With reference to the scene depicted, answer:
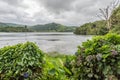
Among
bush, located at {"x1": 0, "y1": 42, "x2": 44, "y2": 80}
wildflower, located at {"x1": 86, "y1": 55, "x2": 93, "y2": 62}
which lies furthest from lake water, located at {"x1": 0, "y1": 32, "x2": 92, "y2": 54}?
bush, located at {"x1": 0, "y1": 42, "x2": 44, "y2": 80}

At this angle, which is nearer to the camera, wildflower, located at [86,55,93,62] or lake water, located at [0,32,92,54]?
wildflower, located at [86,55,93,62]

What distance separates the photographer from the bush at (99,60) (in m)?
3.19

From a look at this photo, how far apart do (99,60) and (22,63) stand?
134 cm

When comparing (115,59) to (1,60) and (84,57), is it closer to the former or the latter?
(84,57)

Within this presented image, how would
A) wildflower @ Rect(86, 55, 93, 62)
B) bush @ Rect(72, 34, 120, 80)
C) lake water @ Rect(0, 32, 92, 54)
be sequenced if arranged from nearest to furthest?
1. bush @ Rect(72, 34, 120, 80)
2. wildflower @ Rect(86, 55, 93, 62)
3. lake water @ Rect(0, 32, 92, 54)

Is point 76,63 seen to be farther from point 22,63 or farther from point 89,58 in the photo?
point 22,63

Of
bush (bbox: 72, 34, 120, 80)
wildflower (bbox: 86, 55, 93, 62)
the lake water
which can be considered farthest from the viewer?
the lake water

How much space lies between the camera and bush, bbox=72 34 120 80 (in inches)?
125

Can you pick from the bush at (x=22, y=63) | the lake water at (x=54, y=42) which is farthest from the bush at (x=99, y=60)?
the lake water at (x=54, y=42)

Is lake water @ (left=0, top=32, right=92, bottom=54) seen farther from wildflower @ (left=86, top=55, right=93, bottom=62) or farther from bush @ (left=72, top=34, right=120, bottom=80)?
wildflower @ (left=86, top=55, right=93, bottom=62)

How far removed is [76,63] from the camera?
11.7 feet

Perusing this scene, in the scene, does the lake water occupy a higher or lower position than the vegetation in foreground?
lower

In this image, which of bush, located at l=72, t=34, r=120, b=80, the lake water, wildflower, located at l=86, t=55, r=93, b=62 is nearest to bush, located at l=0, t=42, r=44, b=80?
bush, located at l=72, t=34, r=120, b=80

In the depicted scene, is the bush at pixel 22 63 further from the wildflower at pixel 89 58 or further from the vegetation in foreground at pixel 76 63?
the wildflower at pixel 89 58
